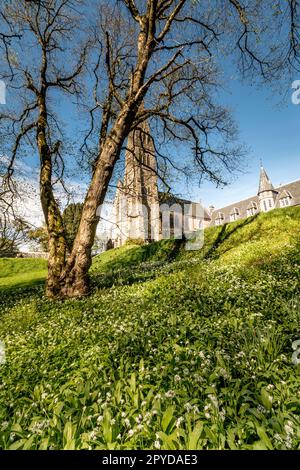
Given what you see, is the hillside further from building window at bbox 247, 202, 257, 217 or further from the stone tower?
building window at bbox 247, 202, 257, 217

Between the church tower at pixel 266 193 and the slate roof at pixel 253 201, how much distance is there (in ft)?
3.10

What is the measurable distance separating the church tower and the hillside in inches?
2478

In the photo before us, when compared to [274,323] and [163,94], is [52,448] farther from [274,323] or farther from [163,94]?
[163,94]

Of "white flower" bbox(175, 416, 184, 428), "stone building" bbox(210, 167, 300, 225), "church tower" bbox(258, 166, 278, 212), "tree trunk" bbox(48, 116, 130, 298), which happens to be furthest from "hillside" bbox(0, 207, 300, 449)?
"church tower" bbox(258, 166, 278, 212)

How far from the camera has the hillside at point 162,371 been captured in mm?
2430

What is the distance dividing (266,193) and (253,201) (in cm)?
479

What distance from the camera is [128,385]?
3381 mm

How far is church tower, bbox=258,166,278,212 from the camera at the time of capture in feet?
212

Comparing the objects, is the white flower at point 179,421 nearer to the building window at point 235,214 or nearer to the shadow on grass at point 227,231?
the shadow on grass at point 227,231

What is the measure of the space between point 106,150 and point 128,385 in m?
7.39

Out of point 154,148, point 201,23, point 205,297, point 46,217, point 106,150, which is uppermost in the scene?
point 201,23
